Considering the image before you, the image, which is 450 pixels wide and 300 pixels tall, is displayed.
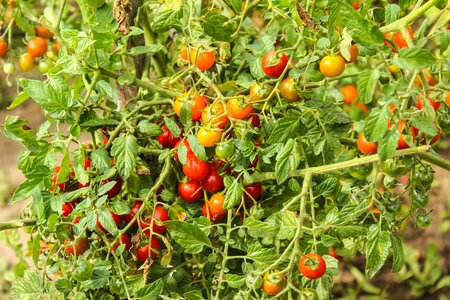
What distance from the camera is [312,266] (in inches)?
35.4

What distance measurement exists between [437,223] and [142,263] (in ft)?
5.96

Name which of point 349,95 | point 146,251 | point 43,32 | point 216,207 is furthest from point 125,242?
point 349,95

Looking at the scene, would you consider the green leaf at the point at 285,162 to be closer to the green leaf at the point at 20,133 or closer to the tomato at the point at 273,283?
the tomato at the point at 273,283

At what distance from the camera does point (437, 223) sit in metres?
2.63

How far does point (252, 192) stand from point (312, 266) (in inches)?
8.6

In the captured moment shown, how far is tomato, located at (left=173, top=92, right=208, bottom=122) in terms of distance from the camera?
100 centimetres

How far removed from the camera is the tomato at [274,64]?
991mm

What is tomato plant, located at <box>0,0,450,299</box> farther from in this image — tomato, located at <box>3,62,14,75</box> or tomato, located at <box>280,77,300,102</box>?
tomato, located at <box>3,62,14,75</box>

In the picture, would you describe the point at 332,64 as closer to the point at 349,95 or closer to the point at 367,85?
the point at 367,85

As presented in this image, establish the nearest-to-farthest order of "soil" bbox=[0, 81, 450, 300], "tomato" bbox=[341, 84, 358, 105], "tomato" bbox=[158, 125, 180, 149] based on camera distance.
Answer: "tomato" bbox=[158, 125, 180, 149] → "tomato" bbox=[341, 84, 358, 105] → "soil" bbox=[0, 81, 450, 300]

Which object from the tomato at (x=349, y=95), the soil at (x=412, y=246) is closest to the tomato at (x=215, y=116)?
the tomato at (x=349, y=95)

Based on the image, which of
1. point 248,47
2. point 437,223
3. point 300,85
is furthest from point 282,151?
point 437,223

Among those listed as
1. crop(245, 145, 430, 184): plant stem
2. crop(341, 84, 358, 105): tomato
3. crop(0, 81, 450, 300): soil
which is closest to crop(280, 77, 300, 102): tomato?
crop(245, 145, 430, 184): plant stem

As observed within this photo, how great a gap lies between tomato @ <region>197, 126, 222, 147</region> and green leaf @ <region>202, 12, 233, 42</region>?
16 centimetres
